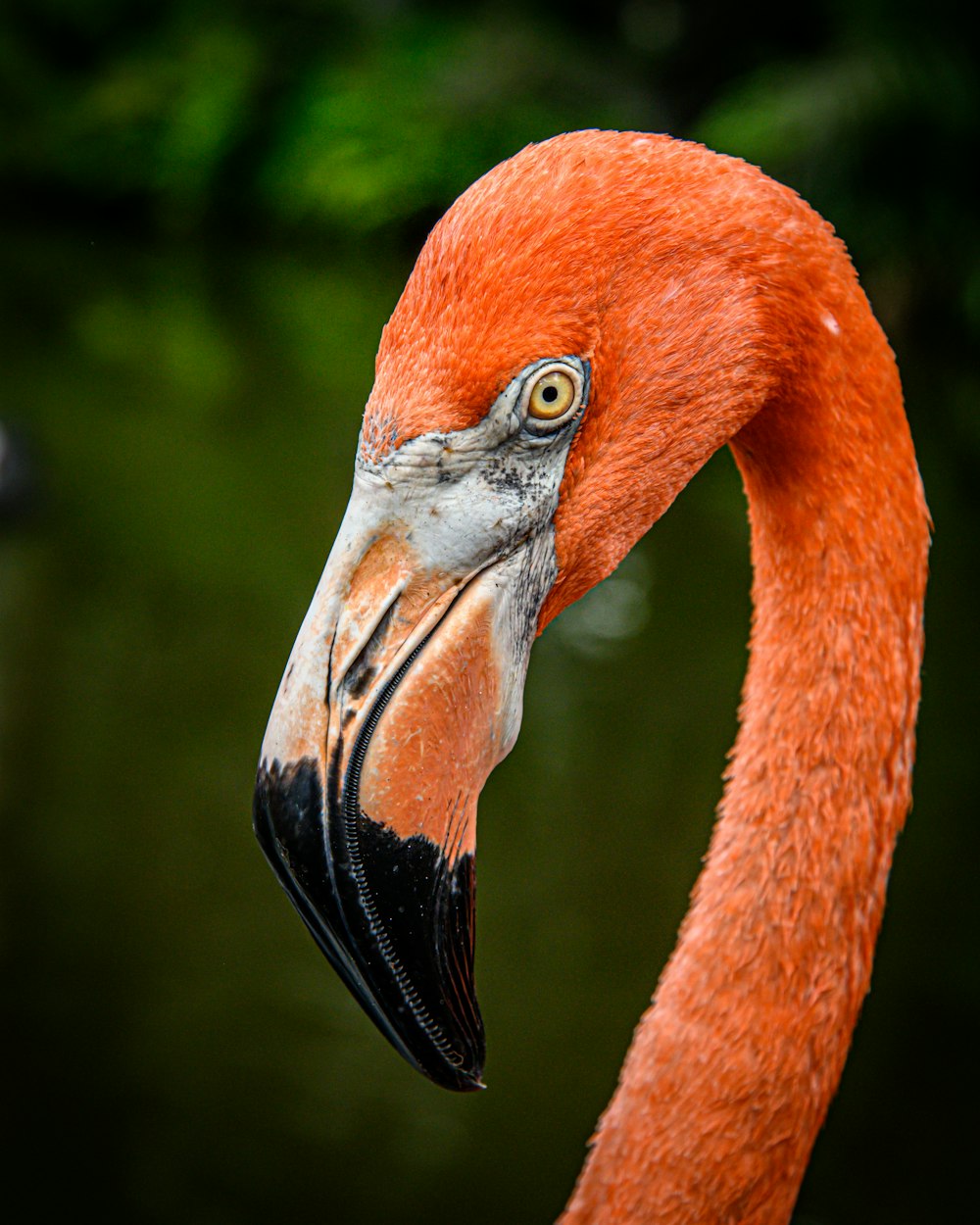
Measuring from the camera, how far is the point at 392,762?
3.92ft

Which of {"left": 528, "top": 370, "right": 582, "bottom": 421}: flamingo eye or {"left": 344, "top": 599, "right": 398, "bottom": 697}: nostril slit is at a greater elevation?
{"left": 528, "top": 370, "right": 582, "bottom": 421}: flamingo eye

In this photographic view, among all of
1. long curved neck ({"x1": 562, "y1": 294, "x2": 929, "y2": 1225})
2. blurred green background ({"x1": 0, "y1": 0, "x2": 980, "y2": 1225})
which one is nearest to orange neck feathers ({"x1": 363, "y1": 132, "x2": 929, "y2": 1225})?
long curved neck ({"x1": 562, "y1": 294, "x2": 929, "y2": 1225})

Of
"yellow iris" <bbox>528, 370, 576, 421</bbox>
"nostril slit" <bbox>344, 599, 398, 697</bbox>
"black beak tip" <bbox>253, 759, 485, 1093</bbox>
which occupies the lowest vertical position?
"black beak tip" <bbox>253, 759, 485, 1093</bbox>

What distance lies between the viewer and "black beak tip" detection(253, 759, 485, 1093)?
1.20 meters

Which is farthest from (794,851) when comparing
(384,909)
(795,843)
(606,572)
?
(384,909)

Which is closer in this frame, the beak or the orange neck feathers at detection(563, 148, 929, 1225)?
the beak

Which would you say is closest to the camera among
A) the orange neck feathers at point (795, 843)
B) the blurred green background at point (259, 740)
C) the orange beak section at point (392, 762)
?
the orange beak section at point (392, 762)

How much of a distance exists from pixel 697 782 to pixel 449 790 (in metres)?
3.15

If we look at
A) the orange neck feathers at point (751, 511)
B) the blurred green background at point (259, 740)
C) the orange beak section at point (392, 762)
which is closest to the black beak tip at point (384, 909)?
the orange beak section at point (392, 762)

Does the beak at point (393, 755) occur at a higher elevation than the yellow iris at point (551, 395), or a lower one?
lower

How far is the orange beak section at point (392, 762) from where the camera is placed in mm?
1199

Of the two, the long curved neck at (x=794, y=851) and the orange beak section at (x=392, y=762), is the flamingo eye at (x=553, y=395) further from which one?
the long curved neck at (x=794, y=851)

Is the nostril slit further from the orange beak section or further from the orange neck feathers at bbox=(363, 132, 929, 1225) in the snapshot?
the orange neck feathers at bbox=(363, 132, 929, 1225)

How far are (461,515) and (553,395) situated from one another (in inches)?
5.5
